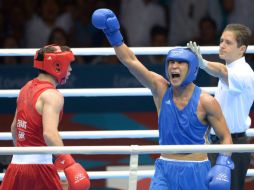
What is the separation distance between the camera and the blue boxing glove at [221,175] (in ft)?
17.1

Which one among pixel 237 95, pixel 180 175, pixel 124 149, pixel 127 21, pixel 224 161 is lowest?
pixel 180 175

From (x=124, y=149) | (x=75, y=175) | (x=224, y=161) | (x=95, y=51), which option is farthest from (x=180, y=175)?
(x=95, y=51)

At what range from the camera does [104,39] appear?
8.73 meters

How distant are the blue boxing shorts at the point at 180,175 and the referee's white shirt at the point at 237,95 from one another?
601mm

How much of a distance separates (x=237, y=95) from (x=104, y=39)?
2.96 m

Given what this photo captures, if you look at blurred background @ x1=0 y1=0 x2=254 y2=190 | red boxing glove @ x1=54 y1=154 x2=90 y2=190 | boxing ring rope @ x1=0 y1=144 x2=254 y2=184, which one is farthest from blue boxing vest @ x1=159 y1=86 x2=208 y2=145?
blurred background @ x1=0 y1=0 x2=254 y2=190

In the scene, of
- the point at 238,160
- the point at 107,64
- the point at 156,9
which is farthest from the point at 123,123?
the point at 238,160

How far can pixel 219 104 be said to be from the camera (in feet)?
18.5

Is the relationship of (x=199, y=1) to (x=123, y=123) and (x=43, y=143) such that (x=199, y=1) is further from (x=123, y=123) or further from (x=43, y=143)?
(x=43, y=143)

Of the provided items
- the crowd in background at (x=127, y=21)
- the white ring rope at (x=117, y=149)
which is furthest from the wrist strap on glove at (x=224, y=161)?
the crowd in background at (x=127, y=21)

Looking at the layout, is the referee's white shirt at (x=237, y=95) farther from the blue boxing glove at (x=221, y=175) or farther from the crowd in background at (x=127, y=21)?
the crowd in background at (x=127, y=21)

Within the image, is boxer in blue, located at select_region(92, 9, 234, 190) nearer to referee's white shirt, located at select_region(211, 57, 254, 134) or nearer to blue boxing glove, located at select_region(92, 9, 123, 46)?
blue boxing glove, located at select_region(92, 9, 123, 46)

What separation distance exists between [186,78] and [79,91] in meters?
1.09

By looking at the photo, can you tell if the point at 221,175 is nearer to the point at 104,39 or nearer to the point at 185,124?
the point at 185,124
